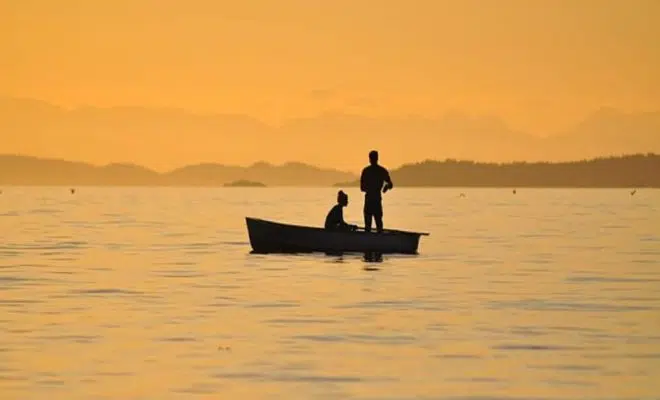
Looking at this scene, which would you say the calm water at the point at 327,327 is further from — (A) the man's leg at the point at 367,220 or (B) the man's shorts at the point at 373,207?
(B) the man's shorts at the point at 373,207

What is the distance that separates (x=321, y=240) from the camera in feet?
148

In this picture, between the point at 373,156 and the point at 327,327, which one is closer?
the point at 327,327

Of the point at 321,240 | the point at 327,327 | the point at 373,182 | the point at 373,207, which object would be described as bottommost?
the point at 327,327

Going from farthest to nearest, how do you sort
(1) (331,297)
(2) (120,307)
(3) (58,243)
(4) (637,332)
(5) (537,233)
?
(5) (537,233) < (3) (58,243) < (1) (331,297) < (2) (120,307) < (4) (637,332)

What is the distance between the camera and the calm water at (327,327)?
19.6 metres

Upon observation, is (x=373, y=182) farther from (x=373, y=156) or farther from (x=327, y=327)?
(x=327, y=327)

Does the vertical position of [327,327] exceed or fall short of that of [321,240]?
it falls short

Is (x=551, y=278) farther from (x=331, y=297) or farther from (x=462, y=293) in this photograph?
(x=331, y=297)

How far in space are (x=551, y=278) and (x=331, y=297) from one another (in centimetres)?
930

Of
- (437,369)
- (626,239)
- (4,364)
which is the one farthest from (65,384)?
(626,239)

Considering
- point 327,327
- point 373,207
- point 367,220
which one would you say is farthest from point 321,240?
point 327,327

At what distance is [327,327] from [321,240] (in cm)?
1921

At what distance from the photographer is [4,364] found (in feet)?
69.3

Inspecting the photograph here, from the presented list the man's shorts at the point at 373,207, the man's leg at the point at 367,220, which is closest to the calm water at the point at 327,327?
the man's leg at the point at 367,220
